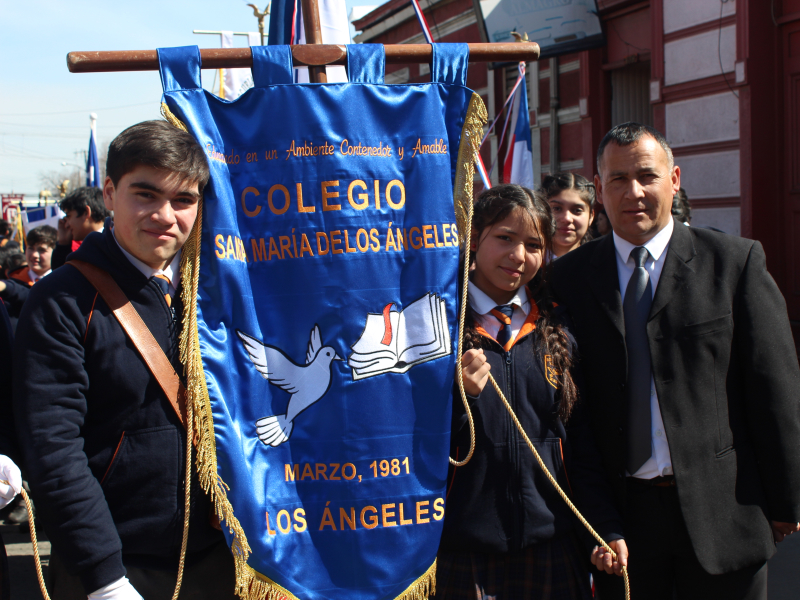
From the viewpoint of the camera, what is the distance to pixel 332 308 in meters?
1.90

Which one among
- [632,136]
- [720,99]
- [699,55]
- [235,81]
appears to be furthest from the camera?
[699,55]

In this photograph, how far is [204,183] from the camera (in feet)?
5.98

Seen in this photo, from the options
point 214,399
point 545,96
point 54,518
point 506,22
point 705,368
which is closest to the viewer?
point 54,518

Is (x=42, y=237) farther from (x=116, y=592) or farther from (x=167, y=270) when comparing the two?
(x=116, y=592)

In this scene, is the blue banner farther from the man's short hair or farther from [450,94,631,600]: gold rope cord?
the man's short hair

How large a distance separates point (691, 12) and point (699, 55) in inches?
18.7

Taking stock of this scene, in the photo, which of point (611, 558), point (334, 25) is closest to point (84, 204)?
point (334, 25)

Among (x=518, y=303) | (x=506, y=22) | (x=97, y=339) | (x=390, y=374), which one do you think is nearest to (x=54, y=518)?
(x=97, y=339)

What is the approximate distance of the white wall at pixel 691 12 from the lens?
663 cm

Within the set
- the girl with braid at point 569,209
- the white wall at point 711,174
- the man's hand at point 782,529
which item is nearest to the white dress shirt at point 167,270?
the man's hand at point 782,529

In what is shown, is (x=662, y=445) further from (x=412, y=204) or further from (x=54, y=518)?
(x=54, y=518)

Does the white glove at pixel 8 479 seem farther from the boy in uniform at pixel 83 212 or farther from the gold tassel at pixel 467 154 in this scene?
the boy in uniform at pixel 83 212

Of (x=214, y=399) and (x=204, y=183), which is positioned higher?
(x=204, y=183)

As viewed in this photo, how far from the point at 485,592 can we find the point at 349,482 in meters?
0.52
